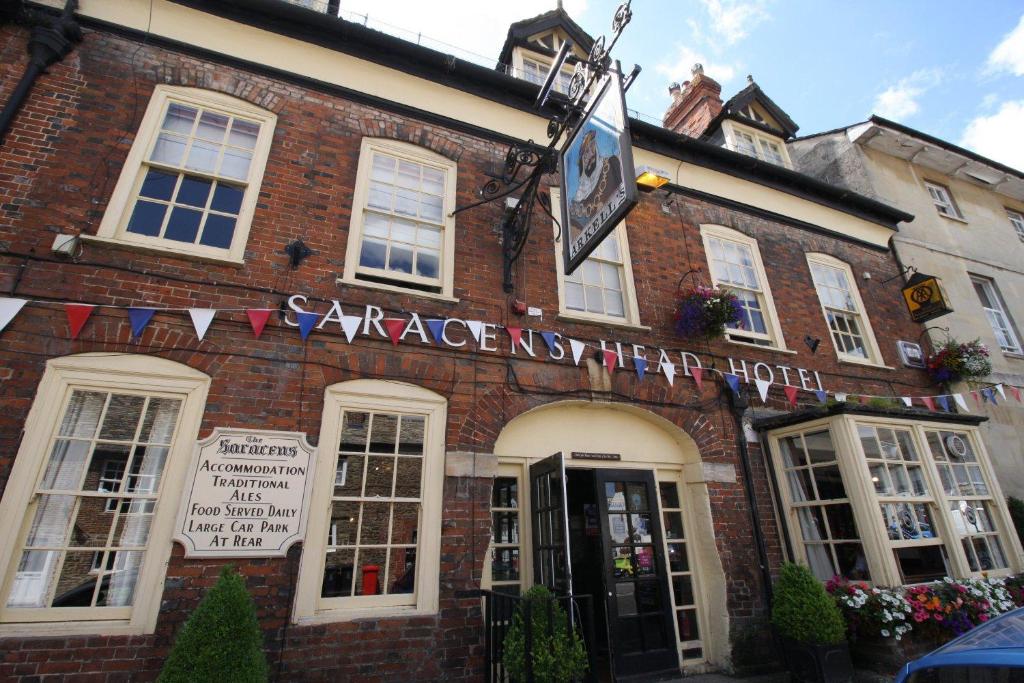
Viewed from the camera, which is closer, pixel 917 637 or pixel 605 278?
pixel 917 637

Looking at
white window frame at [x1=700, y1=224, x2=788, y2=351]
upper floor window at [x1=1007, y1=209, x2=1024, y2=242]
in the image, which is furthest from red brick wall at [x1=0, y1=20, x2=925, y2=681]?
upper floor window at [x1=1007, y1=209, x2=1024, y2=242]

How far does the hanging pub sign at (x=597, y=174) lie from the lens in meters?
5.08

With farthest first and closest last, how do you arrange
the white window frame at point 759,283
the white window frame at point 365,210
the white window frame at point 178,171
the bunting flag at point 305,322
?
the white window frame at point 759,283 < the white window frame at point 365,210 < the bunting flag at point 305,322 < the white window frame at point 178,171

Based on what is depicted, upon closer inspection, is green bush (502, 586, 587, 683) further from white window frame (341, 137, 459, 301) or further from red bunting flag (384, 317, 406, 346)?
white window frame (341, 137, 459, 301)

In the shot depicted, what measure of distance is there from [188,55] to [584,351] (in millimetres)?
6324

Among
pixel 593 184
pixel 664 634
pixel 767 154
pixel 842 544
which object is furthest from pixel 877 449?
pixel 767 154

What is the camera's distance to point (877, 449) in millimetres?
6746

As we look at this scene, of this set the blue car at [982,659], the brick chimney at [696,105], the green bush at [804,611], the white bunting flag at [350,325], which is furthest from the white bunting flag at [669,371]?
the brick chimney at [696,105]

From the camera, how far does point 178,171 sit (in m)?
5.84

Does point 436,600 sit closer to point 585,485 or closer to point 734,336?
point 585,485

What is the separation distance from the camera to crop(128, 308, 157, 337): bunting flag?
489cm

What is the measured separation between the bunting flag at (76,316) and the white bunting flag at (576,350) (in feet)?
17.0

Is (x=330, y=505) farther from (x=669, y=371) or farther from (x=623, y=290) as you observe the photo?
(x=623, y=290)

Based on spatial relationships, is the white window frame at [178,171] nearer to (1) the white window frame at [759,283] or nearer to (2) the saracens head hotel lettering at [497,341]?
(2) the saracens head hotel lettering at [497,341]
